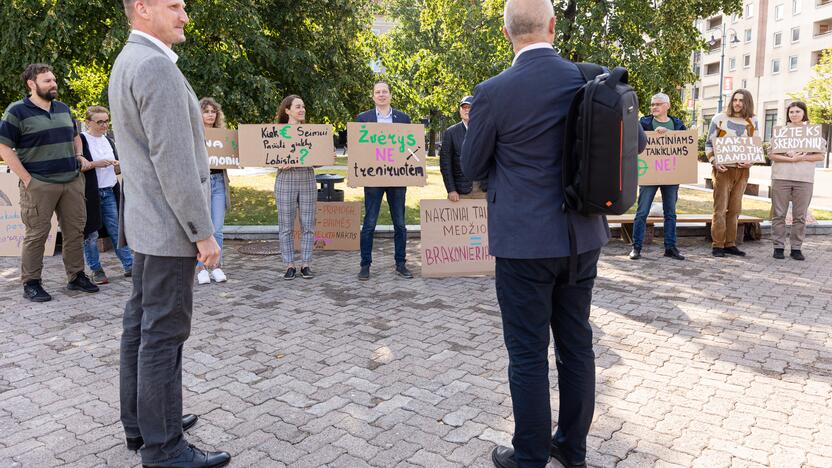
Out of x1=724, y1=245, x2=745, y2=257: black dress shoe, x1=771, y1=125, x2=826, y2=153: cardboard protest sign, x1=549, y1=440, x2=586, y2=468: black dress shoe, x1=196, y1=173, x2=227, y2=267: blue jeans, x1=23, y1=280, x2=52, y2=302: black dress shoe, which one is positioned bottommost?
x1=549, y1=440, x2=586, y2=468: black dress shoe

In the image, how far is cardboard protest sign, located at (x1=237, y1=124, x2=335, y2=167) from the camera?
7.70m

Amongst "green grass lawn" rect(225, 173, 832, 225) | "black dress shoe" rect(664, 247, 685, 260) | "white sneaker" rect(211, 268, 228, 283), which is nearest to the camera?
"white sneaker" rect(211, 268, 228, 283)

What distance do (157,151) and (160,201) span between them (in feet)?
0.82

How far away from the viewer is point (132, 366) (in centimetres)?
322

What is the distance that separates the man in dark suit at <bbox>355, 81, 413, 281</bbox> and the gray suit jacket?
4.67 m

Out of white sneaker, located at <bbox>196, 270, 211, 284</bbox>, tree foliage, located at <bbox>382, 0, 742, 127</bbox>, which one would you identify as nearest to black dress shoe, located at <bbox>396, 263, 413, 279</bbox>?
white sneaker, located at <bbox>196, 270, 211, 284</bbox>

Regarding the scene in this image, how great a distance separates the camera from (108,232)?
809 cm

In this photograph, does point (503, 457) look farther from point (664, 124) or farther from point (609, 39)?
point (609, 39)

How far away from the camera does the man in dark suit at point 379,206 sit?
764cm

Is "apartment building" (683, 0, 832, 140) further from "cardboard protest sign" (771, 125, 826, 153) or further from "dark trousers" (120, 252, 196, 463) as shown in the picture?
"dark trousers" (120, 252, 196, 463)

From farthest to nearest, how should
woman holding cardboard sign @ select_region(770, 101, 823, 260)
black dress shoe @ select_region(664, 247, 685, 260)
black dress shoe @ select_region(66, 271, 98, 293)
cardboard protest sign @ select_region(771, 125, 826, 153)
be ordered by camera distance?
black dress shoe @ select_region(664, 247, 685, 260) < woman holding cardboard sign @ select_region(770, 101, 823, 260) < cardboard protest sign @ select_region(771, 125, 826, 153) < black dress shoe @ select_region(66, 271, 98, 293)

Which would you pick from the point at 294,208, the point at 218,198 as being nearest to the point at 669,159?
the point at 294,208

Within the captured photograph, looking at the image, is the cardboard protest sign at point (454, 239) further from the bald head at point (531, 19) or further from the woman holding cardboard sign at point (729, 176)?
the bald head at point (531, 19)

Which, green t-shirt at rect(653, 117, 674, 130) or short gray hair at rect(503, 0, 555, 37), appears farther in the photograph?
green t-shirt at rect(653, 117, 674, 130)
